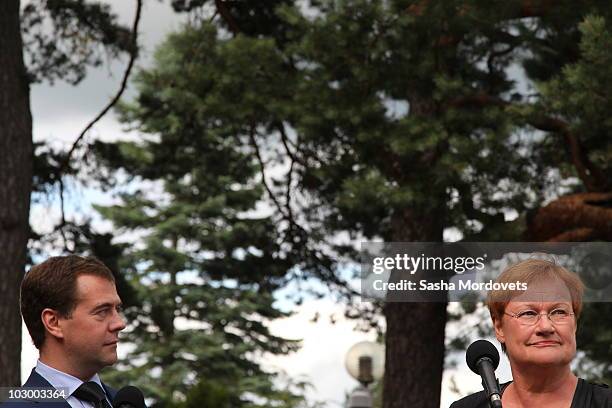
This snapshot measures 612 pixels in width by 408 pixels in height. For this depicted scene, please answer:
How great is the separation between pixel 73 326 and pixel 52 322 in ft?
0.24

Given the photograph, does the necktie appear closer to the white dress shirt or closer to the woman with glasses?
the white dress shirt

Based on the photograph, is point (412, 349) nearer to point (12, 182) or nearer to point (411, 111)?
point (411, 111)

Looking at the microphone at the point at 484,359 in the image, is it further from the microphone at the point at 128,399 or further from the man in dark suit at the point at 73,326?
the man in dark suit at the point at 73,326

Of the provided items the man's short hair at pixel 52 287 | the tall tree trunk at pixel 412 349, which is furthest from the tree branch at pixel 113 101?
the man's short hair at pixel 52 287

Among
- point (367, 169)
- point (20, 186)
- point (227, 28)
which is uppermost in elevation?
point (227, 28)

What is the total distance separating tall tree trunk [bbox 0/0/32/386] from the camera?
1130 centimetres

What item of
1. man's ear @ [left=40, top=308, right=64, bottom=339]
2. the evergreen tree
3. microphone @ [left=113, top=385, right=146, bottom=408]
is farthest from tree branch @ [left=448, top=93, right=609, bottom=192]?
microphone @ [left=113, top=385, right=146, bottom=408]

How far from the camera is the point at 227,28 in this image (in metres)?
14.7

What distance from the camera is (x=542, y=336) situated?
3672mm

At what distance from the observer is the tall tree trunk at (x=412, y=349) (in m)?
14.0

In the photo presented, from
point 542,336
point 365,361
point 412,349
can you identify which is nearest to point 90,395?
point 542,336

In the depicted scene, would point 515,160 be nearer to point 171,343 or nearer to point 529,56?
point 529,56

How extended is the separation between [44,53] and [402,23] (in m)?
4.49

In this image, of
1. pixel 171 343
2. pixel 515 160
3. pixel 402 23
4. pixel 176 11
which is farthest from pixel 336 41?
pixel 171 343
